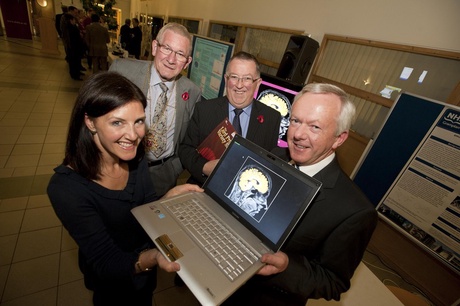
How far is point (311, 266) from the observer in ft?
3.47

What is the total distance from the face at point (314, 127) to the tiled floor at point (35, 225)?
5.97ft

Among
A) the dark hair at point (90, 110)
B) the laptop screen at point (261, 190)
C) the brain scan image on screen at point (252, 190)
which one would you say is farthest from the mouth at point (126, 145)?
the brain scan image on screen at point (252, 190)

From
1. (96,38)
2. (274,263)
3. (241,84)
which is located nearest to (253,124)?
(241,84)

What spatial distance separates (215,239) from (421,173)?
2803mm

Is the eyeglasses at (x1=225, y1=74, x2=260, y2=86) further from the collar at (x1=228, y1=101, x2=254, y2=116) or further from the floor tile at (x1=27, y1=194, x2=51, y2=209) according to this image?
the floor tile at (x1=27, y1=194, x2=51, y2=209)

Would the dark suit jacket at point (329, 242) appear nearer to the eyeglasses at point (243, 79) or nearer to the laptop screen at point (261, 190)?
the laptop screen at point (261, 190)

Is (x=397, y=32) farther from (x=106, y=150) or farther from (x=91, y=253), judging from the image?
(x=91, y=253)

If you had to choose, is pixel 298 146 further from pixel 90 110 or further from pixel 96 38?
pixel 96 38

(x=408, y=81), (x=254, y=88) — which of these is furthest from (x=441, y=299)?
(x=254, y=88)

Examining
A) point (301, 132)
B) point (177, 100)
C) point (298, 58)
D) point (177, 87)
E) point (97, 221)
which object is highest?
point (298, 58)

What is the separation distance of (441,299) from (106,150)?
12.7 feet

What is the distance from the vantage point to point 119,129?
1.10 metres

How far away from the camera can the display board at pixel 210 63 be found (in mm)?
3783

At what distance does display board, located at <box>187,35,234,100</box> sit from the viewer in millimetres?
3783
